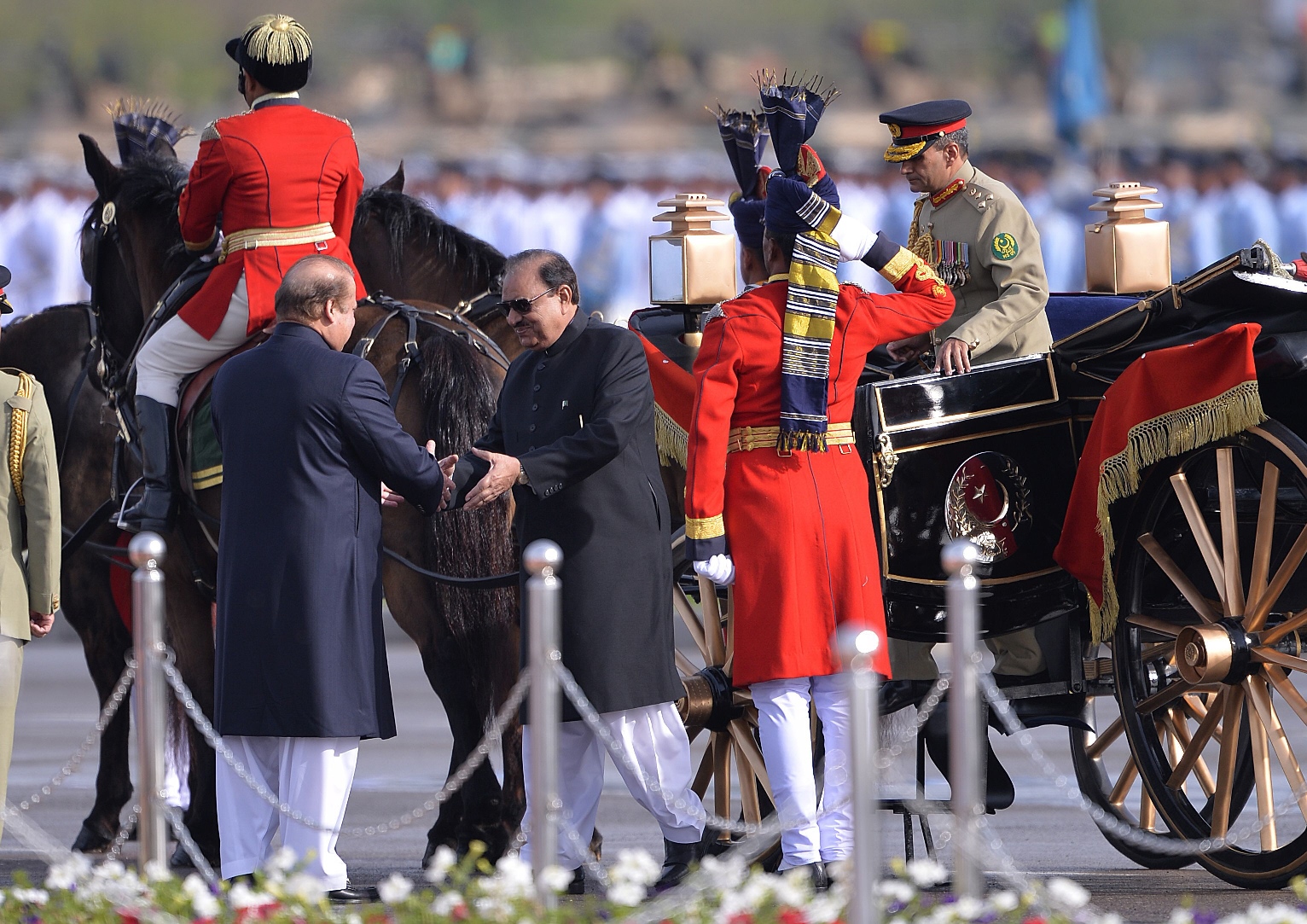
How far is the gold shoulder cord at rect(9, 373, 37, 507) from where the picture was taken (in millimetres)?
5977

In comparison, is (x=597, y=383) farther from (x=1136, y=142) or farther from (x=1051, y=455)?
(x=1136, y=142)

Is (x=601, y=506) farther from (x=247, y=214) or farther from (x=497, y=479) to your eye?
(x=247, y=214)

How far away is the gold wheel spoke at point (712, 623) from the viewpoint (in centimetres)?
679

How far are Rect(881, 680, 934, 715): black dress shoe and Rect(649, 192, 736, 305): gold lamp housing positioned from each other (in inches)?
56.4

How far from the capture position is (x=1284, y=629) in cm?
561

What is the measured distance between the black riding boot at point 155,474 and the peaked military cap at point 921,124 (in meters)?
2.51

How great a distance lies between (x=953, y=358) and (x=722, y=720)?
4.41 feet

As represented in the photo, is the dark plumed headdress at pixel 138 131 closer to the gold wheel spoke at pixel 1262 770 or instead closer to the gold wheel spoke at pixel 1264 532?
the gold wheel spoke at pixel 1264 532

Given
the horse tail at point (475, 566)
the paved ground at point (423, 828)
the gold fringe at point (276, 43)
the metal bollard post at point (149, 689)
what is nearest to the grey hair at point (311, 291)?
the horse tail at point (475, 566)

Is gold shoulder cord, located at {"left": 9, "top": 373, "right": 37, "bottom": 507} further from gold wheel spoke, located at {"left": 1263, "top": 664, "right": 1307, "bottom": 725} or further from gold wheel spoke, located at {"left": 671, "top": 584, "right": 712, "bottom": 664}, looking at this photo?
gold wheel spoke, located at {"left": 1263, "top": 664, "right": 1307, "bottom": 725}

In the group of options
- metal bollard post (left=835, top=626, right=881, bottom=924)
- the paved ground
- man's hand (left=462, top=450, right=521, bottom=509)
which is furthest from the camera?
the paved ground

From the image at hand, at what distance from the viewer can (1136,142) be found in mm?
27172

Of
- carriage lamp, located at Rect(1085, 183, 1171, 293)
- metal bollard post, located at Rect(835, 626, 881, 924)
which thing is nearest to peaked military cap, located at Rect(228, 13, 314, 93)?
carriage lamp, located at Rect(1085, 183, 1171, 293)

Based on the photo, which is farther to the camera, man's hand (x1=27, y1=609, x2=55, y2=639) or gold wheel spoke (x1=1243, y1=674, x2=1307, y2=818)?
man's hand (x1=27, y1=609, x2=55, y2=639)
